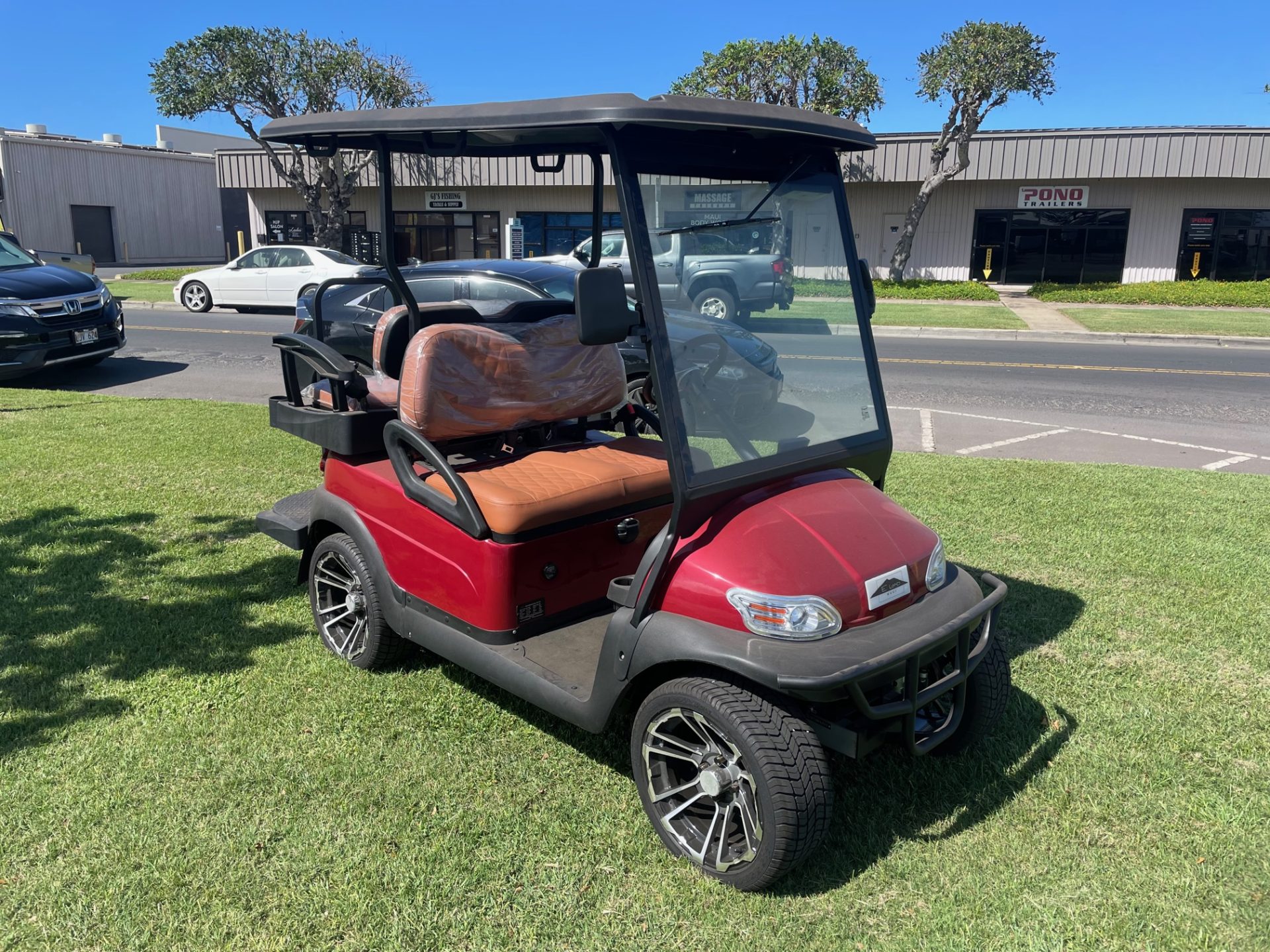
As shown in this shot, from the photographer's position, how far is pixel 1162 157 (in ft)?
82.9

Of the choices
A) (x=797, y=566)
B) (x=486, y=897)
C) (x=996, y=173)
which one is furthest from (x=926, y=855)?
(x=996, y=173)

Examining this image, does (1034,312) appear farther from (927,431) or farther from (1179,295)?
(927,431)

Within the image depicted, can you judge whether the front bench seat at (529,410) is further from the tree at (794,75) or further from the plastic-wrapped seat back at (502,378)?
the tree at (794,75)

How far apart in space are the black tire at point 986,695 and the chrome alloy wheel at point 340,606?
229 centimetres

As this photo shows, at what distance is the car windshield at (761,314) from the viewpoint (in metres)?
2.91

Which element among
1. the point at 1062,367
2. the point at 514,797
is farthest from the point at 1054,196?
the point at 514,797

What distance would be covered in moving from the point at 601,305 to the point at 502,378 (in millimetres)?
1335

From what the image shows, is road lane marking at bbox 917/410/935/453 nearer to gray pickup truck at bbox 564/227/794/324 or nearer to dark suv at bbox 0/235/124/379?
gray pickup truck at bbox 564/227/794/324

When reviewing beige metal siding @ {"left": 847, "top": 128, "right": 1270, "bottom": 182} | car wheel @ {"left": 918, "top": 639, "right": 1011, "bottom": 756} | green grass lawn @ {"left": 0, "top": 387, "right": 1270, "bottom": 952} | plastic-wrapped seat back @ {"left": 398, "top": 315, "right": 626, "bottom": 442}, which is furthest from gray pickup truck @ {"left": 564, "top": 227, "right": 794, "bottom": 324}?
beige metal siding @ {"left": 847, "top": 128, "right": 1270, "bottom": 182}

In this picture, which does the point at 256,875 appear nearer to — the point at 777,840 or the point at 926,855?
the point at 777,840

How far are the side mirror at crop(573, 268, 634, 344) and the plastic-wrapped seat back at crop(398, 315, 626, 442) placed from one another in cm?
81

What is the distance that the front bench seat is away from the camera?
11.2ft

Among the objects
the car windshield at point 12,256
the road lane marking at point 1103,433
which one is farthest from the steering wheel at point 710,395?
the car windshield at point 12,256

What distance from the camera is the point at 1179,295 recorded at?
22.6 metres
